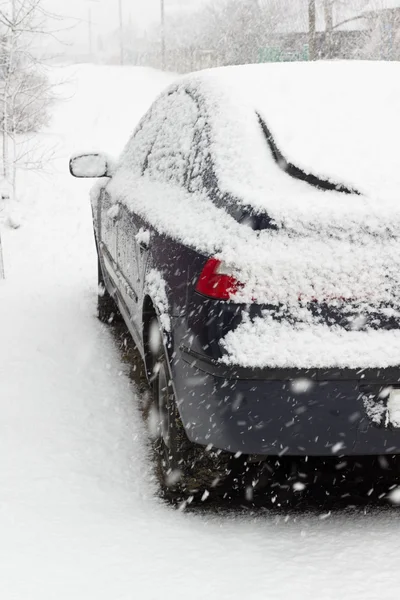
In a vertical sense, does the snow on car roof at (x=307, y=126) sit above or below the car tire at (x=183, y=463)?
above

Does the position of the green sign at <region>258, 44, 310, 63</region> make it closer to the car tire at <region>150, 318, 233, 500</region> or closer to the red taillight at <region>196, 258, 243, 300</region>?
the car tire at <region>150, 318, 233, 500</region>

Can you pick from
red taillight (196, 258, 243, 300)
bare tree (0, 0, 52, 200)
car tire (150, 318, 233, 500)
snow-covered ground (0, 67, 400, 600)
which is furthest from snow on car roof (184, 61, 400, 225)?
bare tree (0, 0, 52, 200)

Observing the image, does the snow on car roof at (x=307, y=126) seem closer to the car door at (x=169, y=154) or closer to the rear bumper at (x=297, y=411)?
the car door at (x=169, y=154)

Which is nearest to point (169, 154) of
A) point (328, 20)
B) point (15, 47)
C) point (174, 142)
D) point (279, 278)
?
point (174, 142)

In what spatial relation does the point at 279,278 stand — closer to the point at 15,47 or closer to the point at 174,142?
the point at 174,142

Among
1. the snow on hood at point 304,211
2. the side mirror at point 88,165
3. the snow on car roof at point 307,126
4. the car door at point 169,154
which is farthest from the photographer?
the side mirror at point 88,165

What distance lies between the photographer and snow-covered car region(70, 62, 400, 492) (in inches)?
105

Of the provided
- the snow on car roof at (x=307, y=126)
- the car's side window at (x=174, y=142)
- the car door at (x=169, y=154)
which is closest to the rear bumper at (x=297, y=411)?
the snow on car roof at (x=307, y=126)

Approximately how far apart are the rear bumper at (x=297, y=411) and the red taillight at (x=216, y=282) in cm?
26

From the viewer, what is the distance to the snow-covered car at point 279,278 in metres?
2.68

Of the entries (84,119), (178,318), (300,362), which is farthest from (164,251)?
(84,119)

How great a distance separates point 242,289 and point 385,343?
531 millimetres

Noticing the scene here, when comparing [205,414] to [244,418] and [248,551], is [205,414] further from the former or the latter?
[248,551]

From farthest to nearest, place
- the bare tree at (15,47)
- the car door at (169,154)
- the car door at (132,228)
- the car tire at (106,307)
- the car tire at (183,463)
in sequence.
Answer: the bare tree at (15,47) → the car tire at (106,307) → the car door at (132,228) → the car door at (169,154) → the car tire at (183,463)
